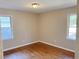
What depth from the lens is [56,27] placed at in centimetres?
493

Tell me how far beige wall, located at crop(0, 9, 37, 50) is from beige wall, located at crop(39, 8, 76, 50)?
573 millimetres

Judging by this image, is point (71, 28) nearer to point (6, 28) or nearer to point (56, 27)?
point (56, 27)

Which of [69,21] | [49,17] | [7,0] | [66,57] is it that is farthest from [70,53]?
[7,0]

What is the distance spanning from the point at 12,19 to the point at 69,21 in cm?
276

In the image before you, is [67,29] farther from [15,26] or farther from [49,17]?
[15,26]

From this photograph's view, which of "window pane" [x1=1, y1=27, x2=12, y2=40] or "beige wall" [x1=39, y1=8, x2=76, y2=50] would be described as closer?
"beige wall" [x1=39, y1=8, x2=76, y2=50]

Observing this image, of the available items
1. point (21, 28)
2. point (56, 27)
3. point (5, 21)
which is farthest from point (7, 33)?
point (56, 27)

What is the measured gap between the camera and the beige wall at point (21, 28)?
462 centimetres

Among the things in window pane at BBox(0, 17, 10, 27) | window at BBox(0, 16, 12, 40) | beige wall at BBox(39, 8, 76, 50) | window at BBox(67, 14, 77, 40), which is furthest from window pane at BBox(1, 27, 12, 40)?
window at BBox(67, 14, 77, 40)

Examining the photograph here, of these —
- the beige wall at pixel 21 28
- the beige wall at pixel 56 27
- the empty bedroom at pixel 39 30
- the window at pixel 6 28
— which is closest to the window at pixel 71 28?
the empty bedroom at pixel 39 30

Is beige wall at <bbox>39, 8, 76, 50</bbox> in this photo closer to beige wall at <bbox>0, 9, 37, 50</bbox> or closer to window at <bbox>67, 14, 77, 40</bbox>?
window at <bbox>67, 14, 77, 40</bbox>

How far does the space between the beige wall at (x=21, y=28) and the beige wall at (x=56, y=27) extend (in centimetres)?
57

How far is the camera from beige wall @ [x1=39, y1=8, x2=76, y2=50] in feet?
14.3

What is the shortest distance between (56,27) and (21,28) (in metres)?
1.90
